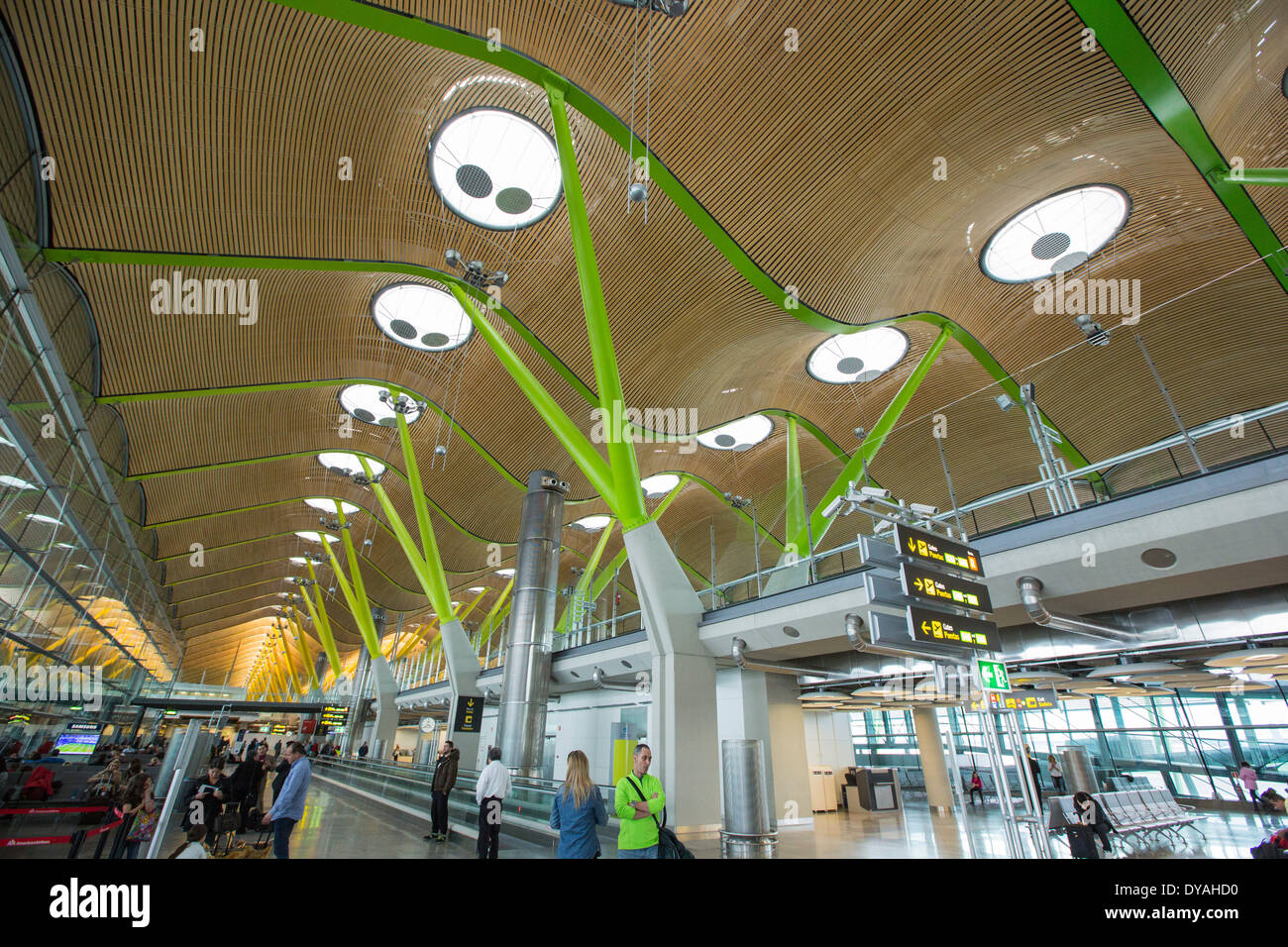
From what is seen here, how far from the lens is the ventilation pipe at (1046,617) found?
791cm

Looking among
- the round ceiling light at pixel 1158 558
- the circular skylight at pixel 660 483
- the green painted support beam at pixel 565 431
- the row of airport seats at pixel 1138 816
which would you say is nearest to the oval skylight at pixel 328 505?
the circular skylight at pixel 660 483

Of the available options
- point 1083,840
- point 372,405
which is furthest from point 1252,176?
point 372,405

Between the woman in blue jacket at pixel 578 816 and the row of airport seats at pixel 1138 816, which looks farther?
the row of airport seats at pixel 1138 816

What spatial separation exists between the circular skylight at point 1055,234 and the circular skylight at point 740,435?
8.78m

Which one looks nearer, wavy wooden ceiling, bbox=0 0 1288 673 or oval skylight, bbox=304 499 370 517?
wavy wooden ceiling, bbox=0 0 1288 673

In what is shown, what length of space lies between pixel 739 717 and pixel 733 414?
391 inches

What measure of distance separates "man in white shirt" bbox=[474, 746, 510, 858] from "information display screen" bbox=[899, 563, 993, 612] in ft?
16.0

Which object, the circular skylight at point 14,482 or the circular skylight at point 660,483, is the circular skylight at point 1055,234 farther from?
the circular skylight at point 14,482

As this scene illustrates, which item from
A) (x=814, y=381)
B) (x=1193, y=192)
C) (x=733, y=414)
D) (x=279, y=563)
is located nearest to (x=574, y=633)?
(x=733, y=414)

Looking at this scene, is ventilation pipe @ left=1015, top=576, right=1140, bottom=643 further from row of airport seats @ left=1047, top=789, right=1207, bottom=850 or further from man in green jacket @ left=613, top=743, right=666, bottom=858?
man in green jacket @ left=613, top=743, right=666, bottom=858

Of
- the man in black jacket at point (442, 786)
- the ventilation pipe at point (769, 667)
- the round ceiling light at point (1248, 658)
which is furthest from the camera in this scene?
the ventilation pipe at point (769, 667)

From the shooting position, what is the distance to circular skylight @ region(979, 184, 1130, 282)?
1355 cm

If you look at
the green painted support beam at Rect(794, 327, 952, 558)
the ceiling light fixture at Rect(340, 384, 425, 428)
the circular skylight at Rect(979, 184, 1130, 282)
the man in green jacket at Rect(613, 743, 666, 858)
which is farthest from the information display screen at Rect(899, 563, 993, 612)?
the ceiling light fixture at Rect(340, 384, 425, 428)

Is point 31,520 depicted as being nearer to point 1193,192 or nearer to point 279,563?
point 1193,192
